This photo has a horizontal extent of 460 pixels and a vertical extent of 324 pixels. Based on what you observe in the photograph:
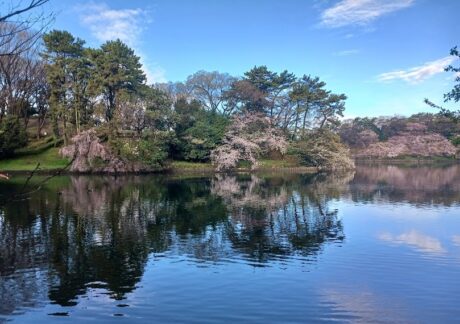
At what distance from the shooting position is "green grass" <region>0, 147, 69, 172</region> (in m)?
43.1

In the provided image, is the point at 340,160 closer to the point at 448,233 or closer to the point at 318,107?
the point at 318,107

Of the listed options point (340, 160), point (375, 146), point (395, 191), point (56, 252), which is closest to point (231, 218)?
point (56, 252)

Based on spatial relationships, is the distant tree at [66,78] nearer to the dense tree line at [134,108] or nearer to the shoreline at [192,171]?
the dense tree line at [134,108]

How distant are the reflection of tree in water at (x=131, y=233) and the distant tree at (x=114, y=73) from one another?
71.3 feet

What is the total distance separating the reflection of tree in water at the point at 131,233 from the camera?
1095cm

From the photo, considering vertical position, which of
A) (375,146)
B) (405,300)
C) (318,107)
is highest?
(318,107)

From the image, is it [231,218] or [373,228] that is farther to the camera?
[231,218]

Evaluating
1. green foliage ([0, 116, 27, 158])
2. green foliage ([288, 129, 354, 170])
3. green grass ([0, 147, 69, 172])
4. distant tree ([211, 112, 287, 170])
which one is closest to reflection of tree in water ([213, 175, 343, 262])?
distant tree ([211, 112, 287, 170])

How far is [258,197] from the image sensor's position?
26.8 m

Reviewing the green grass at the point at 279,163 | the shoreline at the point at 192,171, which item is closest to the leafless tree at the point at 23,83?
the shoreline at the point at 192,171

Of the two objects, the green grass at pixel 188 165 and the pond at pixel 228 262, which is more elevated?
the green grass at pixel 188 165

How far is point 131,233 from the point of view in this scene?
1603cm

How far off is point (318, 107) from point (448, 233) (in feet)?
147

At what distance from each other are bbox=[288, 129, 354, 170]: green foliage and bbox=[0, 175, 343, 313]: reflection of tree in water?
2698 cm
